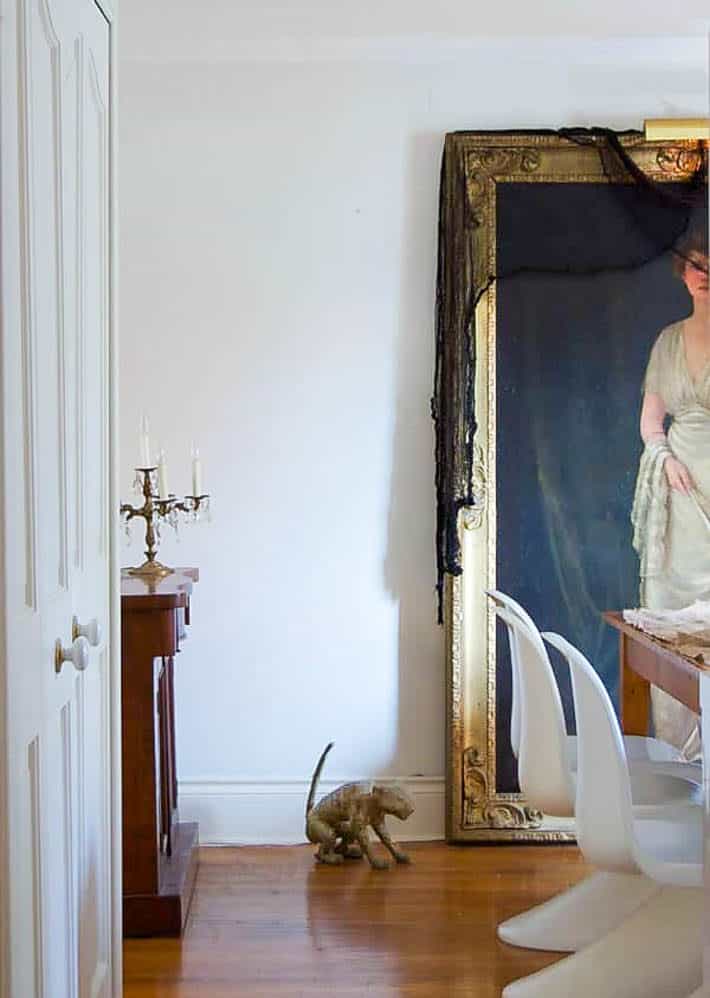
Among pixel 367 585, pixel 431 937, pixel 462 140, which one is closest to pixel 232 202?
pixel 462 140

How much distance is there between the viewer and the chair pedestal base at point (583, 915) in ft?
9.89

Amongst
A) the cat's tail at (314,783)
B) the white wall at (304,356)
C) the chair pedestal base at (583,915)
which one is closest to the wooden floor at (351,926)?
the chair pedestal base at (583,915)

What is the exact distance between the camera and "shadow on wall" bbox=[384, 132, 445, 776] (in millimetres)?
4043

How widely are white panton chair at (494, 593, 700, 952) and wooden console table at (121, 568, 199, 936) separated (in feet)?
2.88

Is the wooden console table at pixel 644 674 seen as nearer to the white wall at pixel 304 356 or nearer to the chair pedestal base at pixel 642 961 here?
the chair pedestal base at pixel 642 961

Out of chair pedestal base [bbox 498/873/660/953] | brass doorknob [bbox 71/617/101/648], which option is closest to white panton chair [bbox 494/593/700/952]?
chair pedestal base [bbox 498/873/660/953]

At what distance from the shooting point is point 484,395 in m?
3.98

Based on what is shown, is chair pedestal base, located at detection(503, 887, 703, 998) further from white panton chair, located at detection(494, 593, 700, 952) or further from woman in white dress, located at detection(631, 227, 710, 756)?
woman in white dress, located at detection(631, 227, 710, 756)

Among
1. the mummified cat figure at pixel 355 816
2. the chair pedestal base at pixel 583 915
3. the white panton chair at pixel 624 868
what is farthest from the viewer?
the mummified cat figure at pixel 355 816

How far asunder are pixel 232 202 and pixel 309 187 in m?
0.26

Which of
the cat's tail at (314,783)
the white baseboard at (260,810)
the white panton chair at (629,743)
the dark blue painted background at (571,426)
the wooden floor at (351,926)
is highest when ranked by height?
the dark blue painted background at (571,426)

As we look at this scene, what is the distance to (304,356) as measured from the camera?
4.04 m

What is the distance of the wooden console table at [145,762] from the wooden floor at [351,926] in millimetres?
80

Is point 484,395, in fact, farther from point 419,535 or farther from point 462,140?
point 462,140
